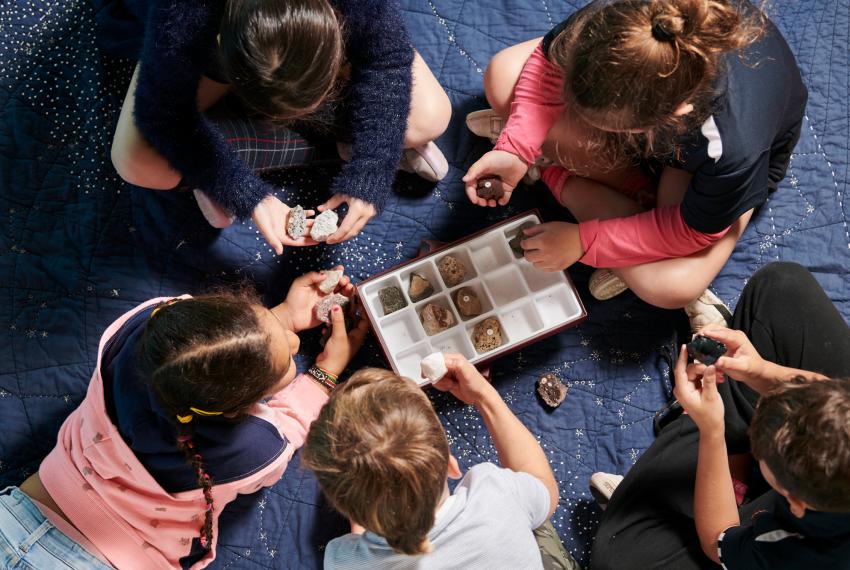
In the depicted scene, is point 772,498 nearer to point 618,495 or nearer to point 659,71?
point 618,495

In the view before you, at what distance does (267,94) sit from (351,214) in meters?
0.29

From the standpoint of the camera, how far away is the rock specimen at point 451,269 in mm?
1137

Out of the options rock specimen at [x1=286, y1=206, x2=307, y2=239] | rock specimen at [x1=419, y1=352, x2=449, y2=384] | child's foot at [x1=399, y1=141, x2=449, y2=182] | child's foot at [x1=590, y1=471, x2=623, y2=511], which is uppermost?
child's foot at [x1=399, y1=141, x2=449, y2=182]

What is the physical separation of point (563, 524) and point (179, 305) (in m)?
0.76

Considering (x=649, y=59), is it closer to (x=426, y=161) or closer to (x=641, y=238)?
(x=641, y=238)

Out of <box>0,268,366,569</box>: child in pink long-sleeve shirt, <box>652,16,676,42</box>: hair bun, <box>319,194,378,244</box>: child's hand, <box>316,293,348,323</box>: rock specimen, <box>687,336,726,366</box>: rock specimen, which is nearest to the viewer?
<box>652,16,676,42</box>: hair bun

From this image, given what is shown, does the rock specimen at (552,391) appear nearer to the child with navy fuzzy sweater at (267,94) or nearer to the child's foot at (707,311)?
the child's foot at (707,311)

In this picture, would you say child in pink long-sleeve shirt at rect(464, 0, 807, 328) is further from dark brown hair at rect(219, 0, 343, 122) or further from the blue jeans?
the blue jeans

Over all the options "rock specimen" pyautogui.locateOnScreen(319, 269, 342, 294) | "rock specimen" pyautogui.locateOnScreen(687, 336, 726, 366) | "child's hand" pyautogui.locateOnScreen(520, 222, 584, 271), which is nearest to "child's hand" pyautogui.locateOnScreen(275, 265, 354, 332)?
"rock specimen" pyautogui.locateOnScreen(319, 269, 342, 294)

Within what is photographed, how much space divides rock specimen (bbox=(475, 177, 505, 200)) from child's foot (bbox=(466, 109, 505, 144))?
4.7 inches

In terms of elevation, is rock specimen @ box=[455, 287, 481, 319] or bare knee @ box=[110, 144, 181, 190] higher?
bare knee @ box=[110, 144, 181, 190]

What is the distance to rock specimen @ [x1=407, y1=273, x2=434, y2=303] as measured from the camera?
1135 millimetres

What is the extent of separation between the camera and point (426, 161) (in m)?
1.17

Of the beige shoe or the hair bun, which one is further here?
the beige shoe
